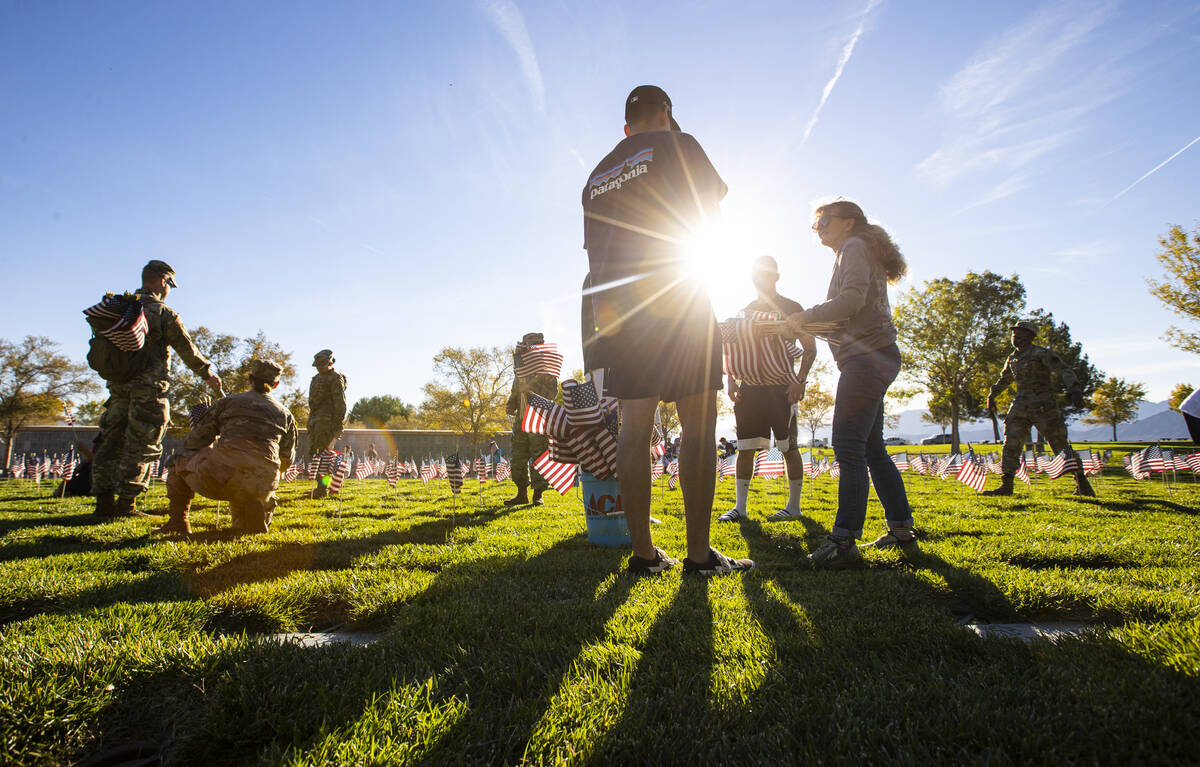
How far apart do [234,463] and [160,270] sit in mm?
3173

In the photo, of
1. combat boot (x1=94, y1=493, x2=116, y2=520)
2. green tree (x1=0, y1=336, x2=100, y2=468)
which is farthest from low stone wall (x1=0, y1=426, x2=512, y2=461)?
combat boot (x1=94, y1=493, x2=116, y2=520)

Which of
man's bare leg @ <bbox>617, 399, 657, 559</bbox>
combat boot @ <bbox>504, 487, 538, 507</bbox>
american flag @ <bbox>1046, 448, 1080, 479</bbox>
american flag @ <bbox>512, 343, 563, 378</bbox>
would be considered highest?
american flag @ <bbox>512, 343, 563, 378</bbox>

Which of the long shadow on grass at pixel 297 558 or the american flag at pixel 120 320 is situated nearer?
the long shadow on grass at pixel 297 558

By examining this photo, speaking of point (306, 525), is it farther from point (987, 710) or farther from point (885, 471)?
point (987, 710)

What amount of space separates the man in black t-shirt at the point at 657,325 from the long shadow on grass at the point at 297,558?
6.99 ft

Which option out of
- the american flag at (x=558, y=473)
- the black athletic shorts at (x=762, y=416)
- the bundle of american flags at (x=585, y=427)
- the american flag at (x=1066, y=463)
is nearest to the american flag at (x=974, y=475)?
the american flag at (x=1066, y=463)

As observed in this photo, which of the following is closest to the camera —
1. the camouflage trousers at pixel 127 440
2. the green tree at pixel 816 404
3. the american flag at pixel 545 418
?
the american flag at pixel 545 418

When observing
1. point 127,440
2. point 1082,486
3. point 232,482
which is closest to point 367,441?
point 127,440

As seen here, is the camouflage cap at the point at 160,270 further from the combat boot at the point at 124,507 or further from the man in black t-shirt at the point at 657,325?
the man in black t-shirt at the point at 657,325

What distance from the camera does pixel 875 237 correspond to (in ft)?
12.4

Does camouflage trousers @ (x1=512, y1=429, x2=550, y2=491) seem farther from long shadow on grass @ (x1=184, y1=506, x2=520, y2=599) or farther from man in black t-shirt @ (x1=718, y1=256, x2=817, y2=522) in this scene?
man in black t-shirt @ (x1=718, y1=256, x2=817, y2=522)

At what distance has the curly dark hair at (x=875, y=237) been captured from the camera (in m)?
3.80

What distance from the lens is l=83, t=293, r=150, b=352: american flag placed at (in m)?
5.44

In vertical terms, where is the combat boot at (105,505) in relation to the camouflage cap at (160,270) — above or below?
below
